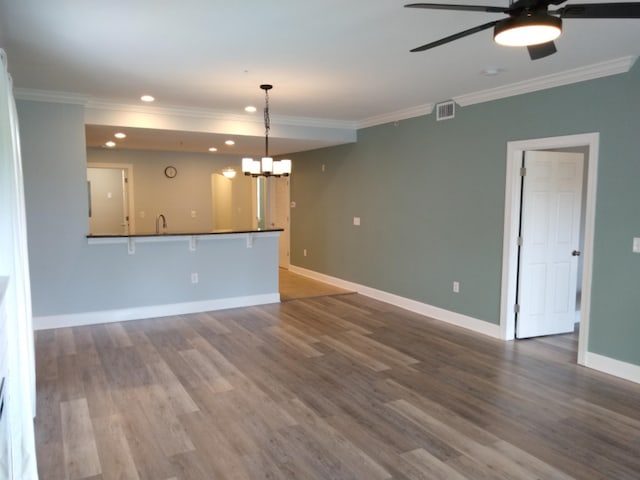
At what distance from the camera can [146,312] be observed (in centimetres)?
562

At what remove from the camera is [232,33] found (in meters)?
3.10

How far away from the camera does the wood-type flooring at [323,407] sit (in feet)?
8.43

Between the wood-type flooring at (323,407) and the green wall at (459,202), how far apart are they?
689 millimetres

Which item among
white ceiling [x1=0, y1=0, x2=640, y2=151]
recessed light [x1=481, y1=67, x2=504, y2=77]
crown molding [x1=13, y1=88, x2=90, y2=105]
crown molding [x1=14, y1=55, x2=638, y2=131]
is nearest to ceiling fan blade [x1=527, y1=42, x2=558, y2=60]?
white ceiling [x1=0, y1=0, x2=640, y2=151]

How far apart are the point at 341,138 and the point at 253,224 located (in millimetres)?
3582

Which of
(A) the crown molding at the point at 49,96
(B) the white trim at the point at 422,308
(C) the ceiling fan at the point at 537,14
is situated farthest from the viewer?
(B) the white trim at the point at 422,308

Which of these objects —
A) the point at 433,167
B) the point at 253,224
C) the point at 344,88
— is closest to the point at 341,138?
the point at 433,167

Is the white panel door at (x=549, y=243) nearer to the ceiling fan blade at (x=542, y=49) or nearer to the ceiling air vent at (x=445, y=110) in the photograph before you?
the ceiling air vent at (x=445, y=110)

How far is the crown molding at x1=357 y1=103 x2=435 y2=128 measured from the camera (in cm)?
561

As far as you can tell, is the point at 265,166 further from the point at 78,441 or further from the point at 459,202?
the point at 78,441

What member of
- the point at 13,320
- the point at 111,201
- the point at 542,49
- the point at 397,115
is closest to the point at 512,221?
the point at 397,115

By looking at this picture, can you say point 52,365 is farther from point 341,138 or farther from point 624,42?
point 624,42

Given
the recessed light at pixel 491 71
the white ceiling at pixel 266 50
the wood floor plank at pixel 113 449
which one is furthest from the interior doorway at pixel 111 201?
the recessed light at pixel 491 71

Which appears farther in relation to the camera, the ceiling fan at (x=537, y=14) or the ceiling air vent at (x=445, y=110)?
the ceiling air vent at (x=445, y=110)
